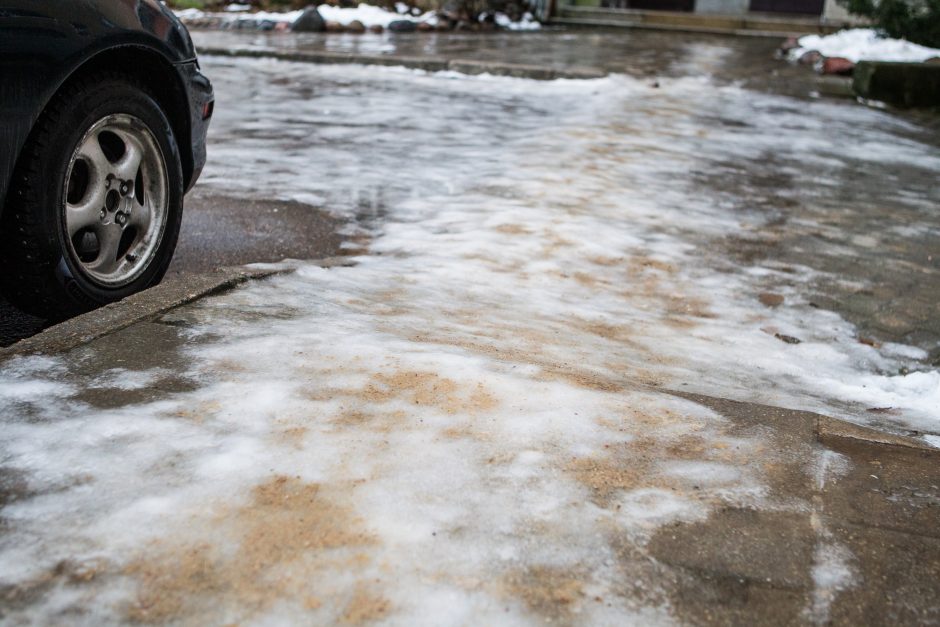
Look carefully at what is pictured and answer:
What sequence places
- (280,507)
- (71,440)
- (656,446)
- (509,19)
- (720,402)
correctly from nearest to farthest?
1. (280,507)
2. (71,440)
3. (656,446)
4. (720,402)
5. (509,19)

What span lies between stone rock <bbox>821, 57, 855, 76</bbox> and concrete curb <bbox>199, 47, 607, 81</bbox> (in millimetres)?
2787

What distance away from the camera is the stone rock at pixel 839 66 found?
10711 millimetres

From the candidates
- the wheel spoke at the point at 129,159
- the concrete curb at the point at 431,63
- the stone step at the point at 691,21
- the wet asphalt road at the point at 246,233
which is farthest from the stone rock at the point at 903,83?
the wheel spoke at the point at 129,159

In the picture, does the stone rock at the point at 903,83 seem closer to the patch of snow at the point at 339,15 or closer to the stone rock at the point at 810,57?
the stone rock at the point at 810,57

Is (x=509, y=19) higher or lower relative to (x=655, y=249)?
higher

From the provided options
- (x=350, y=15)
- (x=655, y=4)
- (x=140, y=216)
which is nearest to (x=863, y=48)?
(x=350, y=15)

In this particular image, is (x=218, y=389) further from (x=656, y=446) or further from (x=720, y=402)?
(x=720, y=402)

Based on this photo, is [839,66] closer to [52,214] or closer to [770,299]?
[770,299]

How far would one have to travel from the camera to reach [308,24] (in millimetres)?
14141

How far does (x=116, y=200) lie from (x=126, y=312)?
0.52 metres

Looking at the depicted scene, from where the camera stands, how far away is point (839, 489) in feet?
6.15

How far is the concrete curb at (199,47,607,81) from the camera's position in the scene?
10055 millimetres

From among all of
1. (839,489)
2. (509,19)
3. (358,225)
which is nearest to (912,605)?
(839,489)

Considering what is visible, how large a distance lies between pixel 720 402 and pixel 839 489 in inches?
19.6
